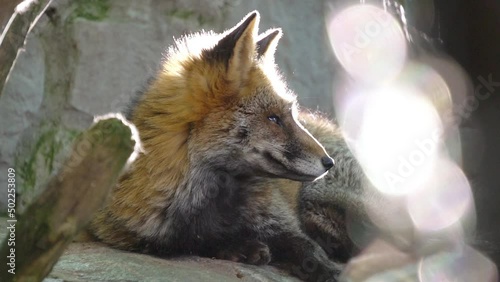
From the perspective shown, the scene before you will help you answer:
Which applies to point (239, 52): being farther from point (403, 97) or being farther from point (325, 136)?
point (403, 97)

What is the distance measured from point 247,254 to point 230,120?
0.89m

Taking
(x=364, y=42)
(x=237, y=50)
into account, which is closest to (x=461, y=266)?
(x=237, y=50)

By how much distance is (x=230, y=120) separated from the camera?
5.06 m

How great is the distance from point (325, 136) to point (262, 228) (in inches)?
51.6

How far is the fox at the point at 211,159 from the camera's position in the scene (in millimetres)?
5016

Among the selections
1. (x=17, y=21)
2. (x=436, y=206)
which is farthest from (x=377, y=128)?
(x=17, y=21)

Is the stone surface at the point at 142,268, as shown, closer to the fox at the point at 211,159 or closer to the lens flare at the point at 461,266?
the fox at the point at 211,159

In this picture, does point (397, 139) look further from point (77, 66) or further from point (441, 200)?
point (77, 66)

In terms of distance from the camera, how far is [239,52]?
5.15 meters

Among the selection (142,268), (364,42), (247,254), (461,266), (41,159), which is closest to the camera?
Result: (142,268)

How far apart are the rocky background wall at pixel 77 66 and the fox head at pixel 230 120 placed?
256 cm

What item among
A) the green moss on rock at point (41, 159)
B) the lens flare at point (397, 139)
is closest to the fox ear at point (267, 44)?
the lens flare at point (397, 139)

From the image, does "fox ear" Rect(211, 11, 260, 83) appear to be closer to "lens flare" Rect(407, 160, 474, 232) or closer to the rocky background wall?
"lens flare" Rect(407, 160, 474, 232)

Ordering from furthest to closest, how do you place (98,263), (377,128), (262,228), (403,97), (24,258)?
(403,97) → (377,128) → (262,228) → (98,263) → (24,258)
